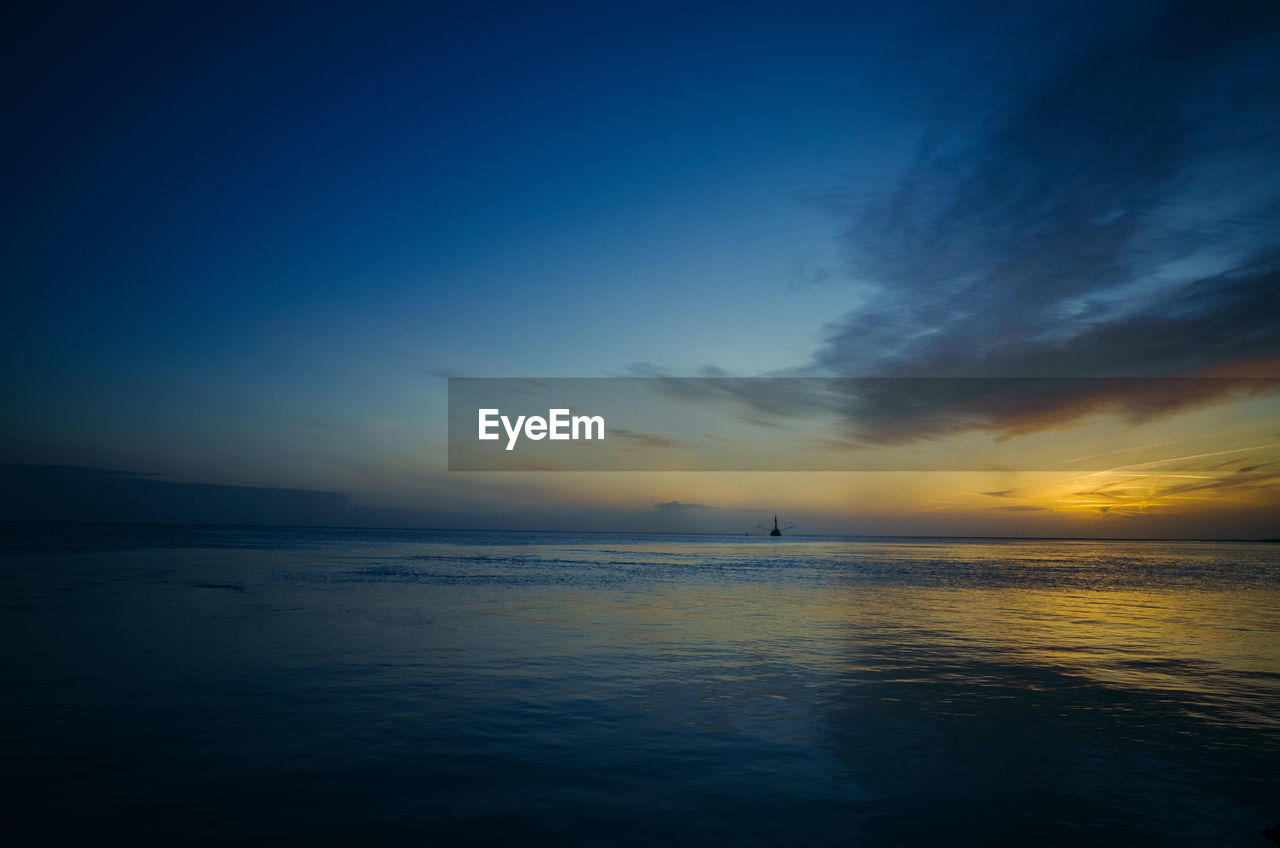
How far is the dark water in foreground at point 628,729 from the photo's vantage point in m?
7.88

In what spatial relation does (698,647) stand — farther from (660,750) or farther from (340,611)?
(340,611)

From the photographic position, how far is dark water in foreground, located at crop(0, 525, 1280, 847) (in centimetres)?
788

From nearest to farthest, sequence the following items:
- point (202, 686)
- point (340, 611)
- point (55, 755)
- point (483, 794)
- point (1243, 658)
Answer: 1. point (483, 794)
2. point (55, 755)
3. point (202, 686)
4. point (1243, 658)
5. point (340, 611)

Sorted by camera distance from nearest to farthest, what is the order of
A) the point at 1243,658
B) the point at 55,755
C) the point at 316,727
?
the point at 55,755 → the point at 316,727 → the point at 1243,658

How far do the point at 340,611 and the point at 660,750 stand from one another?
1881 cm

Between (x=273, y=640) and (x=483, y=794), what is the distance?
13.2m

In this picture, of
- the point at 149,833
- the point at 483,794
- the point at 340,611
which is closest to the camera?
the point at 149,833

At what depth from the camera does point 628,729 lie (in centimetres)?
1127

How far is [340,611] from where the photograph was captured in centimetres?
2511

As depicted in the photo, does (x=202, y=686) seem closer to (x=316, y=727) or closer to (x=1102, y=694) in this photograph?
(x=316, y=727)

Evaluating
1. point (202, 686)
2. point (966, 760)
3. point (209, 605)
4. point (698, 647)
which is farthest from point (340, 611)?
point (966, 760)

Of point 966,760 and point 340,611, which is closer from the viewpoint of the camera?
point 966,760

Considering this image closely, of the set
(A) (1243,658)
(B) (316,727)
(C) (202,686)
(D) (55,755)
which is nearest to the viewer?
(D) (55,755)

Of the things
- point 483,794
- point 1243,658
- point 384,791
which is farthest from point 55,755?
point 1243,658
